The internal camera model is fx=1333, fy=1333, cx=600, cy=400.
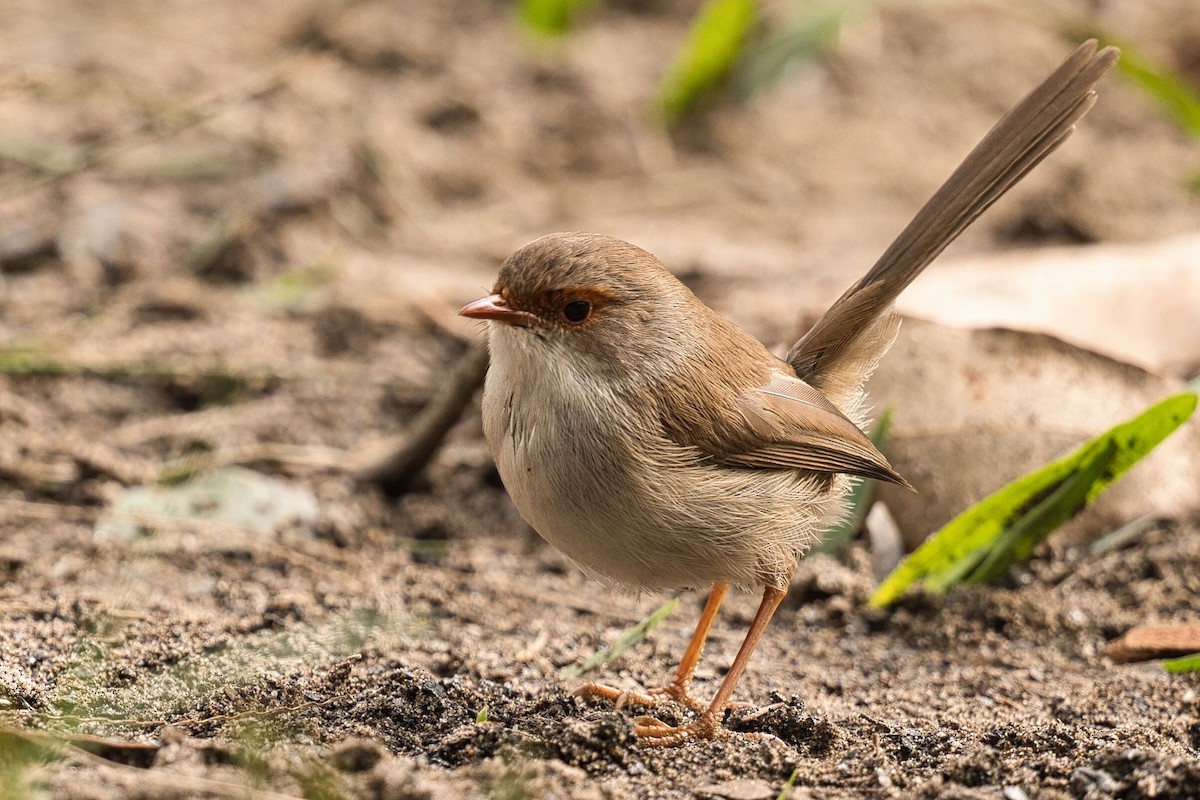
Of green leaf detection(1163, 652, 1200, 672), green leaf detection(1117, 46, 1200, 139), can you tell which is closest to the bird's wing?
green leaf detection(1163, 652, 1200, 672)

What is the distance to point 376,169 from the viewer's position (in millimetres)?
7742

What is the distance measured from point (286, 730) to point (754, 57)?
20.9 feet

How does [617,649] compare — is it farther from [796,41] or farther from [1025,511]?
[796,41]

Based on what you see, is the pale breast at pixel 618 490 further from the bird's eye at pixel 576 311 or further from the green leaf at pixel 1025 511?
the green leaf at pixel 1025 511

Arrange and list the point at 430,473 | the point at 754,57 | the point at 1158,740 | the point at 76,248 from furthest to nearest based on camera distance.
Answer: the point at 754,57 < the point at 76,248 < the point at 430,473 < the point at 1158,740

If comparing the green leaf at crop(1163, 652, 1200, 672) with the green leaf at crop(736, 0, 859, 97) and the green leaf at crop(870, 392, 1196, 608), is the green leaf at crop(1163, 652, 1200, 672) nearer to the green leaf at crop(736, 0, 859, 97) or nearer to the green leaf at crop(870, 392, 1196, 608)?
the green leaf at crop(870, 392, 1196, 608)

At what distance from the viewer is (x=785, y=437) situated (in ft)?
12.6

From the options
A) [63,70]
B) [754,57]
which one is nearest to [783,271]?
[754,57]

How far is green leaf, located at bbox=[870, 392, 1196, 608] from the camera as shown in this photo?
4.18m

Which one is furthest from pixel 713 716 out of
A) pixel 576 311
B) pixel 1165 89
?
pixel 1165 89

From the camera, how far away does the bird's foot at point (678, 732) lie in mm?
3432

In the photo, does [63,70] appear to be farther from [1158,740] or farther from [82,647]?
[1158,740]

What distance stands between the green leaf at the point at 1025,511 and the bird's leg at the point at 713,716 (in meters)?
0.72

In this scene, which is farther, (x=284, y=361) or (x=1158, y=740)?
(x=284, y=361)
